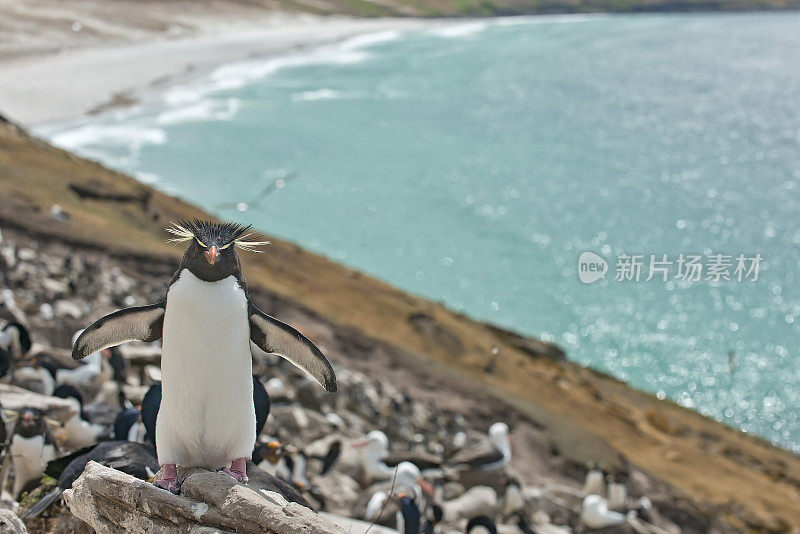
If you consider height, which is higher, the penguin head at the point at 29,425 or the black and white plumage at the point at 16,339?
the penguin head at the point at 29,425

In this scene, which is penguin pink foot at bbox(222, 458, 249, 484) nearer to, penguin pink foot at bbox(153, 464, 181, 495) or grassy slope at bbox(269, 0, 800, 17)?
penguin pink foot at bbox(153, 464, 181, 495)

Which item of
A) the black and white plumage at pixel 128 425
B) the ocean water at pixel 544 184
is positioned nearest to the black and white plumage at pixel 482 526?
the black and white plumage at pixel 128 425

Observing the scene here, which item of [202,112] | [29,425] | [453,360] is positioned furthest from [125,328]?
[202,112]

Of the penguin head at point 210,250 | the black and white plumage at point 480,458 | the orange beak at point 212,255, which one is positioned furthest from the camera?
the black and white plumage at point 480,458

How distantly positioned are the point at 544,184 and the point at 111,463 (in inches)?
1478

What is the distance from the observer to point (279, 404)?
472 inches

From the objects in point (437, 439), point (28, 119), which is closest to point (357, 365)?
point (437, 439)

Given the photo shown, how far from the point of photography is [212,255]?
513 centimetres

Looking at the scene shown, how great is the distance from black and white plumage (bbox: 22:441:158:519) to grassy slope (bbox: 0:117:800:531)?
11506 mm

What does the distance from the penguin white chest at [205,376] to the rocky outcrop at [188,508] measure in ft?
1.80

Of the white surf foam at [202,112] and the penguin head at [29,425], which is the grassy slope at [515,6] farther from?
the penguin head at [29,425]

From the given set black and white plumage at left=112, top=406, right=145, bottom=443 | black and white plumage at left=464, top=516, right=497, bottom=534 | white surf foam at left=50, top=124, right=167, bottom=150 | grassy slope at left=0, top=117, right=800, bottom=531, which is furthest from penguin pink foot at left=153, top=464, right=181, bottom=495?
white surf foam at left=50, top=124, right=167, bottom=150

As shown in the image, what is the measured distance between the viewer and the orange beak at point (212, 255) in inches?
202

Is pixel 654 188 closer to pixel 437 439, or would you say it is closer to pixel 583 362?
pixel 583 362
